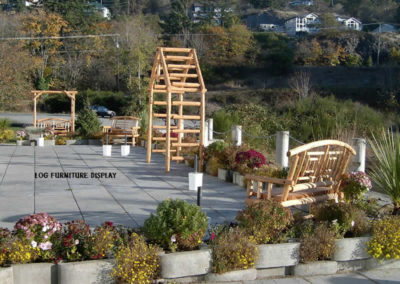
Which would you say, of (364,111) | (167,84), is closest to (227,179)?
(167,84)

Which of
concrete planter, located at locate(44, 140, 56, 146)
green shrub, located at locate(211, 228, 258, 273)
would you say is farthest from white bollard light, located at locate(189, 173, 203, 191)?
concrete planter, located at locate(44, 140, 56, 146)

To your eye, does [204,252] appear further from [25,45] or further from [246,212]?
[25,45]

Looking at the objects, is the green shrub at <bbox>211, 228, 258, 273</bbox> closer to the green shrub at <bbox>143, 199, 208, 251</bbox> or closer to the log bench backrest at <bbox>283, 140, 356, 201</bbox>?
the green shrub at <bbox>143, 199, 208, 251</bbox>

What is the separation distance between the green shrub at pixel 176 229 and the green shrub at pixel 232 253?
0.65ft

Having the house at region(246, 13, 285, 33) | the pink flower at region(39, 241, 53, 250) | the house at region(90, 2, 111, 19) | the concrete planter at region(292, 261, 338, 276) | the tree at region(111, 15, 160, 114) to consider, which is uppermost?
the house at region(246, 13, 285, 33)

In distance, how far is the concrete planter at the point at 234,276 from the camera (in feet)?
15.4

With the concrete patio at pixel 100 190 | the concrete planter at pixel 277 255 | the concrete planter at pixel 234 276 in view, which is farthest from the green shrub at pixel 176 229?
the concrete patio at pixel 100 190

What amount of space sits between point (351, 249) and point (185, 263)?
1784 millimetres

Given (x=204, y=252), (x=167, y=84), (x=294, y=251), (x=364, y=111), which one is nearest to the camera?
(x=204, y=252)

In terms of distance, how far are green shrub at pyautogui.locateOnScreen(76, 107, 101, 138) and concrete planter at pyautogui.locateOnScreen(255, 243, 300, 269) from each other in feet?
45.8

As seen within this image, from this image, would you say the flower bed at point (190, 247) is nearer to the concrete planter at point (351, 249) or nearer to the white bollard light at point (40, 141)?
the concrete planter at point (351, 249)

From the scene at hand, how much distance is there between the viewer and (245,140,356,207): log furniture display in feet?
19.8

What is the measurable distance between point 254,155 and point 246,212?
403 cm

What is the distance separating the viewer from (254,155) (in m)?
9.25
